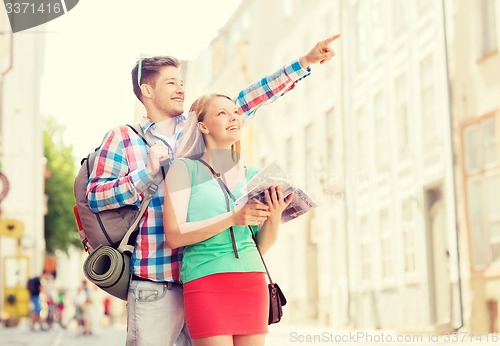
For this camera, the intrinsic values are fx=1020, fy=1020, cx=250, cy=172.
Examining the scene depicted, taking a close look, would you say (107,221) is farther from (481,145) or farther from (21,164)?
(21,164)

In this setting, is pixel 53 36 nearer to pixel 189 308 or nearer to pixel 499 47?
pixel 189 308

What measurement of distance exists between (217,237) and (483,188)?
892 centimetres

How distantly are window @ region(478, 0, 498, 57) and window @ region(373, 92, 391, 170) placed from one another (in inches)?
97.7

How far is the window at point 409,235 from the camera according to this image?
12381mm

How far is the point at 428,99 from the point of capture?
12.0 m

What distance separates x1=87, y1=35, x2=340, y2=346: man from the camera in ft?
7.51

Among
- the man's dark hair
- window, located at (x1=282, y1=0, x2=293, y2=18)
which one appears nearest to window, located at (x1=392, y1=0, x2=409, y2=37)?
window, located at (x1=282, y1=0, x2=293, y2=18)

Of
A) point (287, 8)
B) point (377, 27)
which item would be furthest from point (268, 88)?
point (287, 8)

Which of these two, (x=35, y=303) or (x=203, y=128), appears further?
(x=35, y=303)

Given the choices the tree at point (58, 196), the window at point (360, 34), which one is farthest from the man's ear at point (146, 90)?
the tree at point (58, 196)

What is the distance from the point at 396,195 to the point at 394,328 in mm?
1672

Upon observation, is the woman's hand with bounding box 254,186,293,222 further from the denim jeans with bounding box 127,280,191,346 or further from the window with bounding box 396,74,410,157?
the window with bounding box 396,74,410,157

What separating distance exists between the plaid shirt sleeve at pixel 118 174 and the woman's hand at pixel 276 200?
28 cm

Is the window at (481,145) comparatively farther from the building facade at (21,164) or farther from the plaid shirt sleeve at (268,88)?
the building facade at (21,164)
